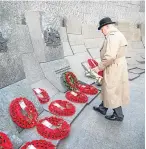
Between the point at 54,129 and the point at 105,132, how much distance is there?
2.98 ft

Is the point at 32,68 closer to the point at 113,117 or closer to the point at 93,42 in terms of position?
the point at 113,117

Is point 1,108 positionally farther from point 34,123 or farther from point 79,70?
point 79,70

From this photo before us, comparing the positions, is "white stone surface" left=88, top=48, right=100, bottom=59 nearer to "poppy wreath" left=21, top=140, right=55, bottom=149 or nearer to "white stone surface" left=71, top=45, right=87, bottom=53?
"white stone surface" left=71, top=45, right=87, bottom=53

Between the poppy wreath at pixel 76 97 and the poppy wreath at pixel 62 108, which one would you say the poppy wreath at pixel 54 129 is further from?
the poppy wreath at pixel 76 97

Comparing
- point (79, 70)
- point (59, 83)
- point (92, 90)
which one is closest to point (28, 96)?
point (59, 83)

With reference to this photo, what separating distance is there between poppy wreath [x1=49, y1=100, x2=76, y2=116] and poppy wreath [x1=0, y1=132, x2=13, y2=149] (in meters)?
1.50

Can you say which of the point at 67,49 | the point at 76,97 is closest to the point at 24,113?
the point at 76,97

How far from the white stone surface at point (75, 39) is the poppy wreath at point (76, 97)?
2.66 m

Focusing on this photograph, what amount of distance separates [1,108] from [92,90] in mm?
2918

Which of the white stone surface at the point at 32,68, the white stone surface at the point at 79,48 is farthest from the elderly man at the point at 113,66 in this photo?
the white stone surface at the point at 79,48

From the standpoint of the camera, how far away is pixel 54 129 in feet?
12.5

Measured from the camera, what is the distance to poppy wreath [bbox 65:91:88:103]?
5.31 metres

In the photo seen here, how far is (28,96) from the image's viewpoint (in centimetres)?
435

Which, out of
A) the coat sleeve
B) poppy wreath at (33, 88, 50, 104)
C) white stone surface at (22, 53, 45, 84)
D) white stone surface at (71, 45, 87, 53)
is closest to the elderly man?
the coat sleeve
